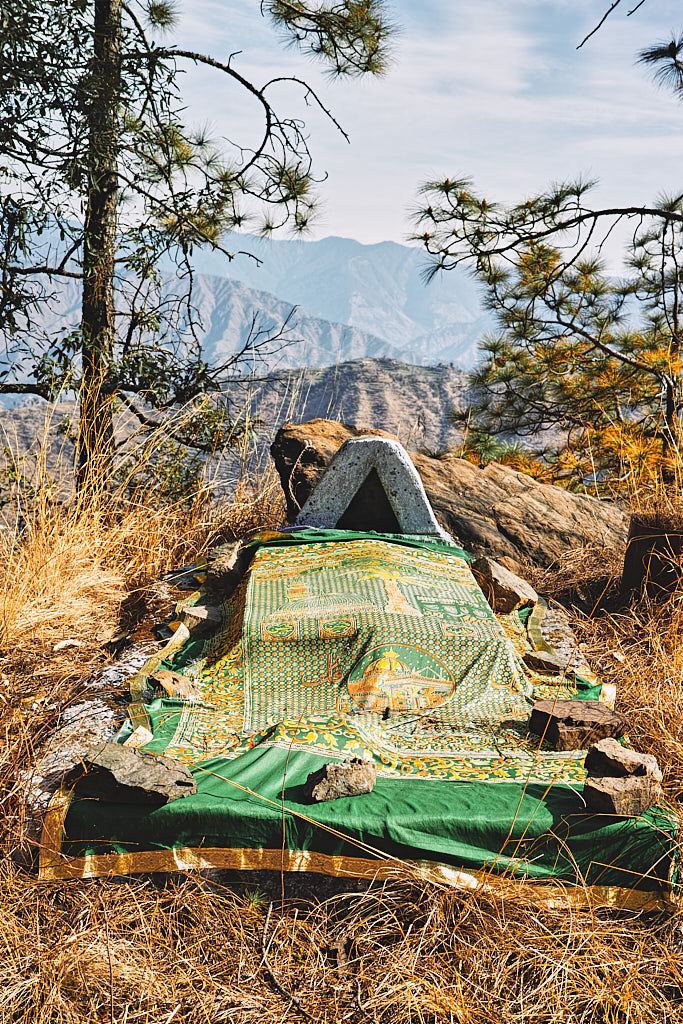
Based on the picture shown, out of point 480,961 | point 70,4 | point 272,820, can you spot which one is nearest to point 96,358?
point 70,4

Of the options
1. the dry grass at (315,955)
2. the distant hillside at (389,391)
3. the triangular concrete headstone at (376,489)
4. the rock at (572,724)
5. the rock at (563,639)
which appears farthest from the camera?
the distant hillside at (389,391)

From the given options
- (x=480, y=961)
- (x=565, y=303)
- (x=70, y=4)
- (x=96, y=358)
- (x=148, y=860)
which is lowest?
(x=480, y=961)

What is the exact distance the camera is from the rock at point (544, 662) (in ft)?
8.63

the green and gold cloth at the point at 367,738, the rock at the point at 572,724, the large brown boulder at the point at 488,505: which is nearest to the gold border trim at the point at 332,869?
the green and gold cloth at the point at 367,738

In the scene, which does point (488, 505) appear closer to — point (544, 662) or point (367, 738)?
point (544, 662)

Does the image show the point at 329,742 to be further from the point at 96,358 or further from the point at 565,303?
the point at 565,303

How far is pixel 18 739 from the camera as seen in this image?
2031 millimetres

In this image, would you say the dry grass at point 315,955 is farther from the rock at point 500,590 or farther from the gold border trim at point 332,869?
the rock at point 500,590

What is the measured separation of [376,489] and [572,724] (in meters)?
1.69

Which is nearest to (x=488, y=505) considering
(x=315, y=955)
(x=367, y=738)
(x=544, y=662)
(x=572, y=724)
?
(x=544, y=662)

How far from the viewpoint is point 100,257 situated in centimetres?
411

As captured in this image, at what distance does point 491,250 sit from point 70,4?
8.38ft

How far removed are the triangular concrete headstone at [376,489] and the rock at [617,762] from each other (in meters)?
1.55

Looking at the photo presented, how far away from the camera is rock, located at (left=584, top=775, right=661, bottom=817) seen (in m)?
1.75
